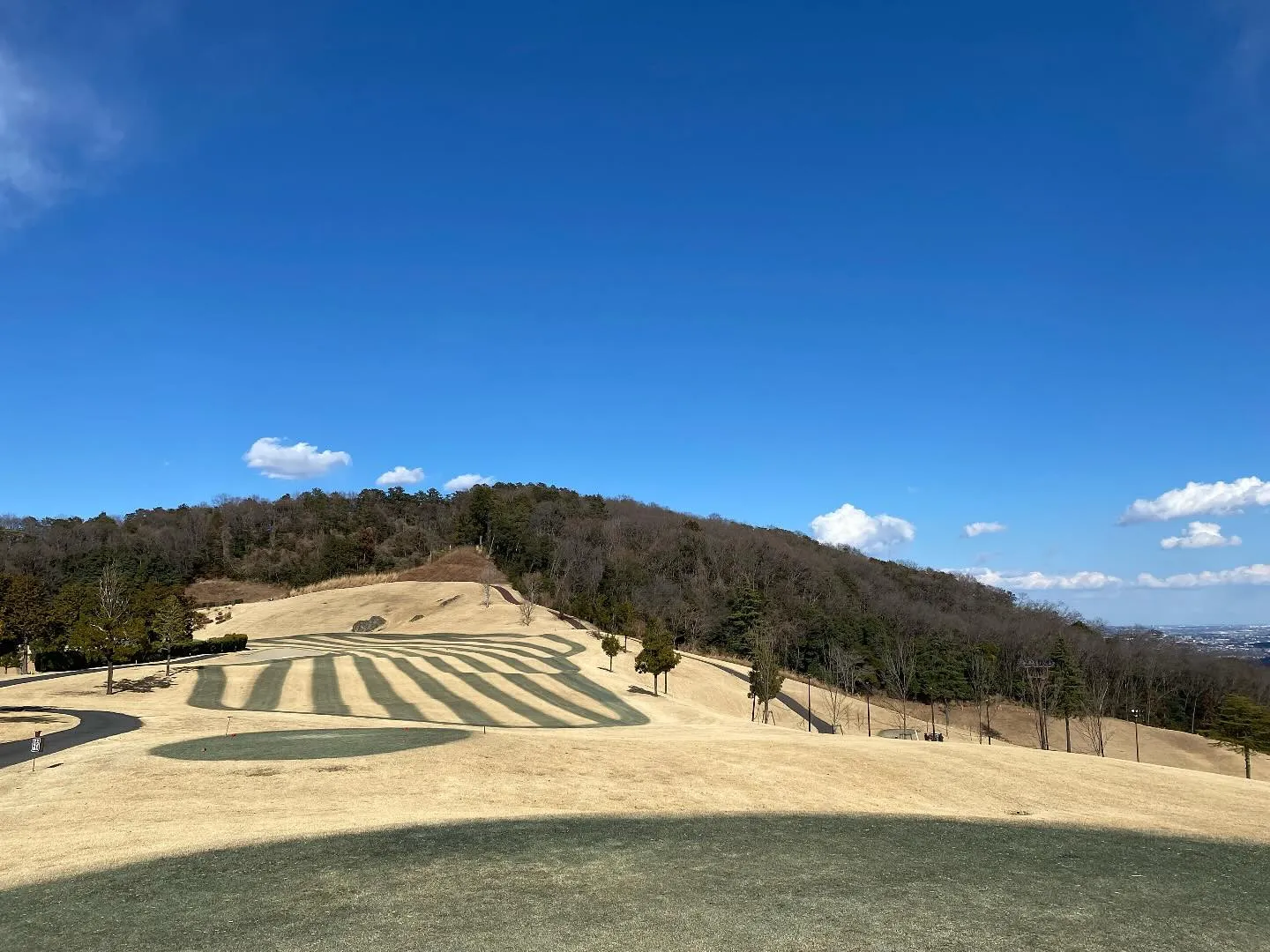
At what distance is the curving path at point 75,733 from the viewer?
102 ft

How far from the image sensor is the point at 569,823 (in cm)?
2233

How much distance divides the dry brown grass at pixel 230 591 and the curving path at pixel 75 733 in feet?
393

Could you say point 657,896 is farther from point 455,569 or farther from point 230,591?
point 230,591

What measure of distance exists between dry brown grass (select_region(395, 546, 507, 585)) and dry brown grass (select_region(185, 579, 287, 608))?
3093cm

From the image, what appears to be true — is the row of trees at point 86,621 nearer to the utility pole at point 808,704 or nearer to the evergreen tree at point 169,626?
the evergreen tree at point 169,626

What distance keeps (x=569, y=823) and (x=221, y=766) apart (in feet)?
50.8

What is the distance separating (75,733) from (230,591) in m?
142

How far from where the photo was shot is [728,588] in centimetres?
14462

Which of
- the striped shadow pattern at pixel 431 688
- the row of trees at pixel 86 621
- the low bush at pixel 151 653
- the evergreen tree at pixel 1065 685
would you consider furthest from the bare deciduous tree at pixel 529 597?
the evergreen tree at pixel 1065 685

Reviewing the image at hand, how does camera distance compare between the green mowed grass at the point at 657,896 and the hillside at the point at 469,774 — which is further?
the hillside at the point at 469,774

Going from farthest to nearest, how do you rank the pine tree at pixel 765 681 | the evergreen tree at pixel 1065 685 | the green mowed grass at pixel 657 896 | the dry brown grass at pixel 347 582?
the dry brown grass at pixel 347 582 < the evergreen tree at pixel 1065 685 < the pine tree at pixel 765 681 < the green mowed grass at pixel 657 896

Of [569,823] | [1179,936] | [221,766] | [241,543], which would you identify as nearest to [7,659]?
[221,766]

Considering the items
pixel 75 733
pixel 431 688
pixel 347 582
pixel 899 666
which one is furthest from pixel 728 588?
pixel 75 733

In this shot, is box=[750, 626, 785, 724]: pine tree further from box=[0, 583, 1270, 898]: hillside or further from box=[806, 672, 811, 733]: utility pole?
box=[0, 583, 1270, 898]: hillside
